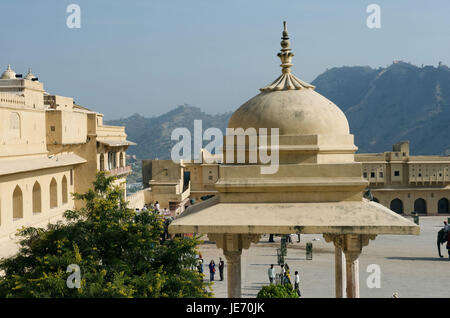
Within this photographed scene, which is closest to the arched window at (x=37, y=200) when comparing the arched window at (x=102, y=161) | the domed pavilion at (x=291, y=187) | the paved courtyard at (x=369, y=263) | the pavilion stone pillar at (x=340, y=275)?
the arched window at (x=102, y=161)

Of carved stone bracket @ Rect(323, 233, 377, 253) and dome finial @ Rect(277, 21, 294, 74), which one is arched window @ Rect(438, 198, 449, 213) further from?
carved stone bracket @ Rect(323, 233, 377, 253)

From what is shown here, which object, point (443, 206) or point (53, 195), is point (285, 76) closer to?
point (53, 195)

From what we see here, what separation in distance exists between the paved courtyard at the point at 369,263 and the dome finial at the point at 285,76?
1156 centimetres

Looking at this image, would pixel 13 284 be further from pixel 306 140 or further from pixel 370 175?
pixel 370 175

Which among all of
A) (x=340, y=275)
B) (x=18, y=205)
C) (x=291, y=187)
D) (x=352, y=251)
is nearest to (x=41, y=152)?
(x=18, y=205)

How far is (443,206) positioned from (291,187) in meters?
53.9

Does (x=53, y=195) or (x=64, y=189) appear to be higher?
(x=64, y=189)

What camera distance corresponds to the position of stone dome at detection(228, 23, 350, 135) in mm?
9594

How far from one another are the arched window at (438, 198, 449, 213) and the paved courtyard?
803 inches

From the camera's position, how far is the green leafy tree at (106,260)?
10.7 m

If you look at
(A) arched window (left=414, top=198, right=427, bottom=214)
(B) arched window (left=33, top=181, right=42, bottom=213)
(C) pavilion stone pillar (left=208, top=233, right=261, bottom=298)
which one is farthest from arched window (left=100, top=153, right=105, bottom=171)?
(A) arched window (left=414, top=198, right=427, bottom=214)

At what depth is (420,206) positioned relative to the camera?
57.6 metres
